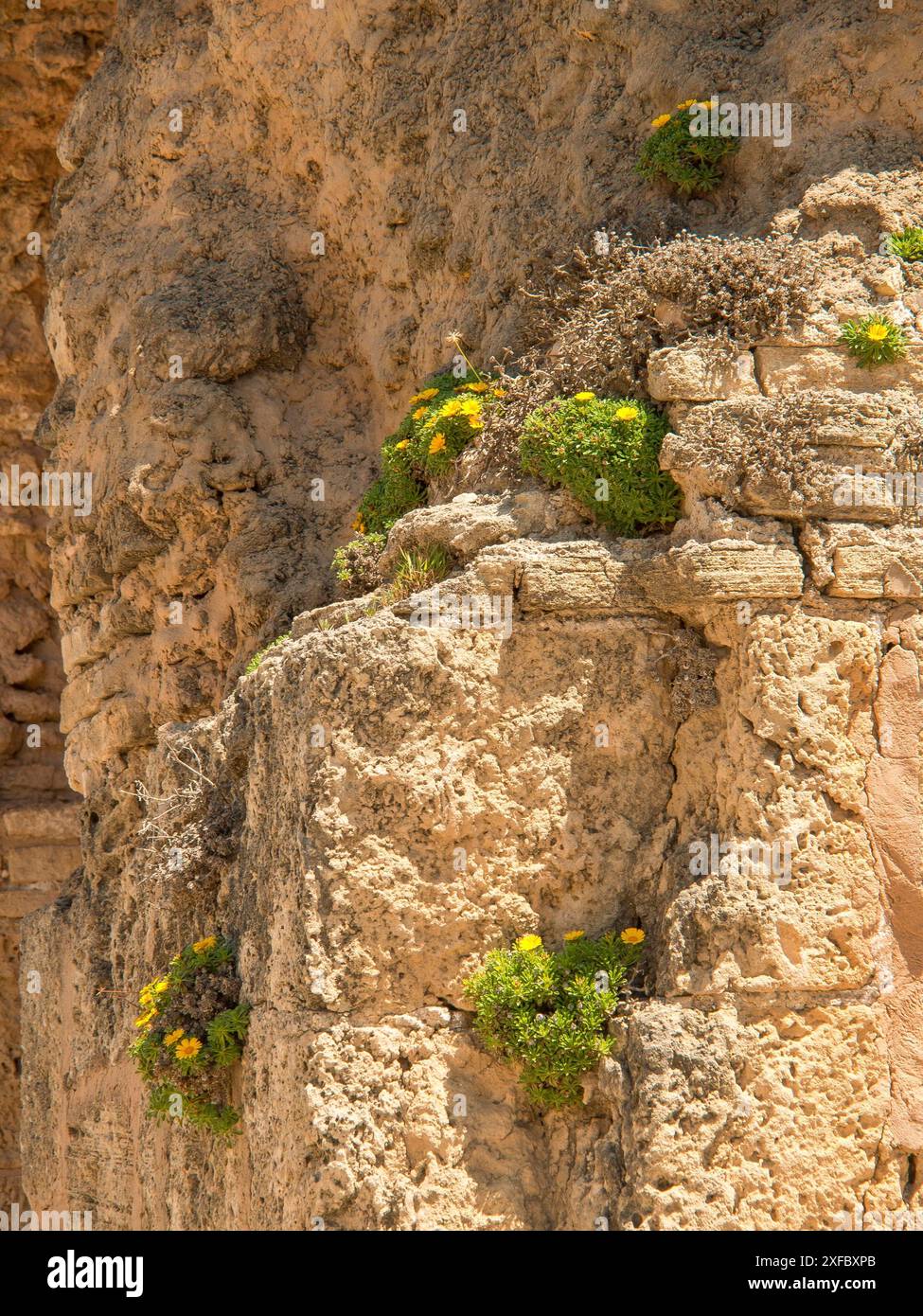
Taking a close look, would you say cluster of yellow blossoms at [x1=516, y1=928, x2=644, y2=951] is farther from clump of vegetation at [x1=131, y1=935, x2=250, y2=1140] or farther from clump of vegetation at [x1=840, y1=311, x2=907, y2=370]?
clump of vegetation at [x1=840, y1=311, x2=907, y2=370]

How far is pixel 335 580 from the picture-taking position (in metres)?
7.96

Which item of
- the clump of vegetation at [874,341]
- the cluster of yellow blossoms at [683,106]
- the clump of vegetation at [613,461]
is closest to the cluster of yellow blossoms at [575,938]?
the clump of vegetation at [613,461]

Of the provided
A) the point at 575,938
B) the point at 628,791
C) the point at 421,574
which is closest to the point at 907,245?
the point at 421,574

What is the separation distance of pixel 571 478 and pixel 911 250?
60.6 inches

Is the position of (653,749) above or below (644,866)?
above

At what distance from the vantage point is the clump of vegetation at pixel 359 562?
7.09 m

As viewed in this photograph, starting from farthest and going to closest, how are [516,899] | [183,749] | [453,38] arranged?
[453,38], [183,749], [516,899]

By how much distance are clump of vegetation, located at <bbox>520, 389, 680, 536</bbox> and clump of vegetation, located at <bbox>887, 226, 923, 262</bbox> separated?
110cm

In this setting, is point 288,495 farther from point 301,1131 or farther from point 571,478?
point 301,1131

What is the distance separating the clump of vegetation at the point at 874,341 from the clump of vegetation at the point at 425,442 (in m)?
1.42

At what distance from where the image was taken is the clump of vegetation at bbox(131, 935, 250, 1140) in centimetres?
608

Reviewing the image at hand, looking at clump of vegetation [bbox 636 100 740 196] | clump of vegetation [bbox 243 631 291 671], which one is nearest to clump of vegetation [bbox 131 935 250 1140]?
clump of vegetation [bbox 243 631 291 671]

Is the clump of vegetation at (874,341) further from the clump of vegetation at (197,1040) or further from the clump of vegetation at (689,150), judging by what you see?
the clump of vegetation at (197,1040)

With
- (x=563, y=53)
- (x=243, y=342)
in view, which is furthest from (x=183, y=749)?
(x=563, y=53)
